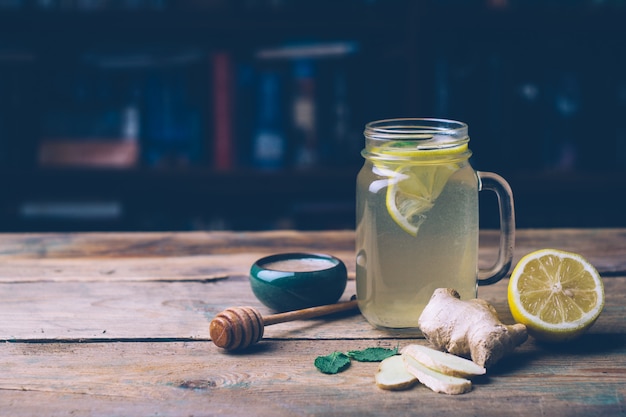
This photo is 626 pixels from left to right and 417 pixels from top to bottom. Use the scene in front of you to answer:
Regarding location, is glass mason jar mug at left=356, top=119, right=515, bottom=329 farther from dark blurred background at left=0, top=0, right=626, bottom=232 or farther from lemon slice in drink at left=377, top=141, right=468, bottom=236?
dark blurred background at left=0, top=0, right=626, bottom=232

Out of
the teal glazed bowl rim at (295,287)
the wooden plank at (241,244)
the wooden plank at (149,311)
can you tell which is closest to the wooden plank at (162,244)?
the wooden plank at (241,244)

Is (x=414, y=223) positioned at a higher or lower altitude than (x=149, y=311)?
higher

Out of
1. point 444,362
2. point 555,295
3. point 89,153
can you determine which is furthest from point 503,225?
point 89,153

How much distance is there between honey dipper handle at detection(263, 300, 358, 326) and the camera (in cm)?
94

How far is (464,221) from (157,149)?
160 cm

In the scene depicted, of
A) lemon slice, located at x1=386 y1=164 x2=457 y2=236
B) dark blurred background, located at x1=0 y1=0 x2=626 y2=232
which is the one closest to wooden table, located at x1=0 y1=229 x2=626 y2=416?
lemon slice, located at x1=386 y1=164 x2=457 y2=236

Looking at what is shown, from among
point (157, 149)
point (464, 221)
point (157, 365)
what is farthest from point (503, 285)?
point (157, 149)

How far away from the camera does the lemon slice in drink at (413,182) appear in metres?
0.90

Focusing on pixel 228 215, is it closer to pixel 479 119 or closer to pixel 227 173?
pixel 227 173

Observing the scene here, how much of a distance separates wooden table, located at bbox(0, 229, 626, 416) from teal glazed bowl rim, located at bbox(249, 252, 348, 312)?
3cm

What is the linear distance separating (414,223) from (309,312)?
0.18 meters

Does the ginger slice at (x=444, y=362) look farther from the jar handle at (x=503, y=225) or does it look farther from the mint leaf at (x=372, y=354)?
the jar handle at (x=503, y=225)

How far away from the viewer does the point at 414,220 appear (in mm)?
906

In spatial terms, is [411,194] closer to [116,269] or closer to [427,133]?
[427,133]
